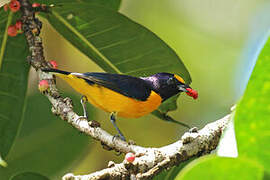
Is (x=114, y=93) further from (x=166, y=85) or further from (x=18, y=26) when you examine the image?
(x=18, y=26)

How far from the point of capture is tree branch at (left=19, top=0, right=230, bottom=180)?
193 centimetres

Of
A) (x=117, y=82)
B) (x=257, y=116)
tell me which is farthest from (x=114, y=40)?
(x=257, y=116)

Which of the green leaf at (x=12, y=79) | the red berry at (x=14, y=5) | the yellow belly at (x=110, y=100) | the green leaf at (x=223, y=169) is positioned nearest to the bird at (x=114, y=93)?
the yellow belly at (x=110, y=100)

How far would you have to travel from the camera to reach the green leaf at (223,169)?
0.96 meters

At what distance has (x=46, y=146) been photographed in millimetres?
3500

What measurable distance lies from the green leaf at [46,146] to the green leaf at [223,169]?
8.01 feet

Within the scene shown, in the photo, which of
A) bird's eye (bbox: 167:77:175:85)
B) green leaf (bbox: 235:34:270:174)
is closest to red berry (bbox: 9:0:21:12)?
bird's eye (bbox: 167:77:175:85)

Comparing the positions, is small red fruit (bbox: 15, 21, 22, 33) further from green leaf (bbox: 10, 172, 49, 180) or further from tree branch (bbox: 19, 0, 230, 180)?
green leaf (bbox: 10, 172, 49, 180)

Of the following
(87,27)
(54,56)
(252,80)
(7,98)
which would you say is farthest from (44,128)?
(252,80)

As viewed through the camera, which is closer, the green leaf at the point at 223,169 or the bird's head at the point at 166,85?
the green leaf at the point at 223,169

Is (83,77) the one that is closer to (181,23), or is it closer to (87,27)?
(87,27)

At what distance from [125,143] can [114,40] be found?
0.92 metres

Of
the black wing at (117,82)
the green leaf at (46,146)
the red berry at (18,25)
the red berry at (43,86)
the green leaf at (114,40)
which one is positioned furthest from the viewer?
the green leaf at (46,146)

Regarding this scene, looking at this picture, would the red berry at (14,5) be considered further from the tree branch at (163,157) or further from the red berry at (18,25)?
the tree branch at (163,157)
